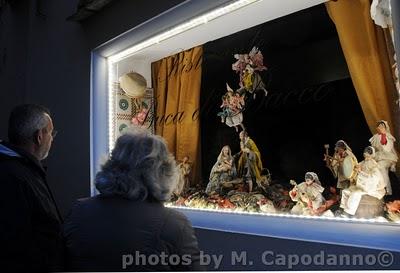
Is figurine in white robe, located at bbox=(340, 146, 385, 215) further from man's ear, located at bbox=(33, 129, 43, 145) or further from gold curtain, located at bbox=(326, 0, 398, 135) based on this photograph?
man's ear, located at bbox=(33, 129, 43, 145)

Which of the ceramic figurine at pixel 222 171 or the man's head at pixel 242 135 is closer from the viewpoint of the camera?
the man's head at pixel 242 135

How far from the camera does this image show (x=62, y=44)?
5.04 metres

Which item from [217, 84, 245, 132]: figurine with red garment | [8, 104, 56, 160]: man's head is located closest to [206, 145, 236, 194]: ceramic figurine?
[217, 84, 245, 132]: figurine with red garment

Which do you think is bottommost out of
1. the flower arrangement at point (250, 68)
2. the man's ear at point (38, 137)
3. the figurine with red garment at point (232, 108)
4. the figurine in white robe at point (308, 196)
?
the figurine in white robe at point (308, 196)

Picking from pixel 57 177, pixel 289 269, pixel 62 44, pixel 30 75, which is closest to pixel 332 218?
pixel 289 269

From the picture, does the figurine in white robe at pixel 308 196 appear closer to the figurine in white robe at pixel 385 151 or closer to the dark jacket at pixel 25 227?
the figurine in white robe at pixel 385 151

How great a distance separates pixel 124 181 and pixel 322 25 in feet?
6.13

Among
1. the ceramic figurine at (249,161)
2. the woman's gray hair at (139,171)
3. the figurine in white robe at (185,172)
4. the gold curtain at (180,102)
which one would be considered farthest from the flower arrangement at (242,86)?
the woman's gray hair at (139,171)

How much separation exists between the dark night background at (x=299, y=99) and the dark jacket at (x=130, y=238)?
1.45 metres

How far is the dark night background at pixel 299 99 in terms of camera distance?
2.51 metres

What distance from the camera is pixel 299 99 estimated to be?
9.11 feet

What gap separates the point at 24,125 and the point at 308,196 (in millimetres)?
1769

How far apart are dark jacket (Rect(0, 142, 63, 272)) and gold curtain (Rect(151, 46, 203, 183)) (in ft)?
7.07

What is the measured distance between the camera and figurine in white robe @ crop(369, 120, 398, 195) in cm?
222
